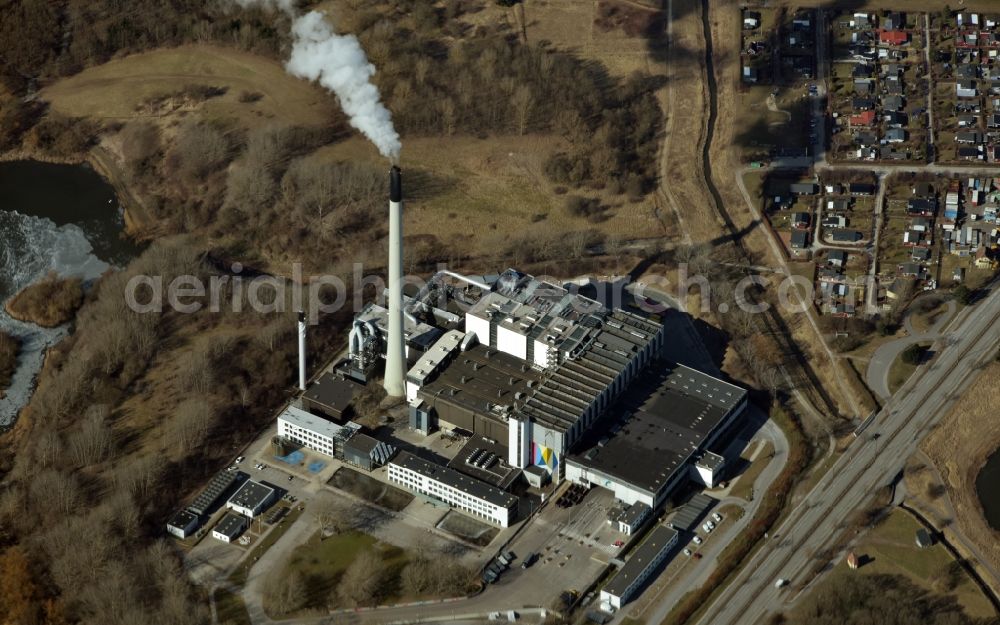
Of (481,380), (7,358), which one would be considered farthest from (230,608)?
(7,358)

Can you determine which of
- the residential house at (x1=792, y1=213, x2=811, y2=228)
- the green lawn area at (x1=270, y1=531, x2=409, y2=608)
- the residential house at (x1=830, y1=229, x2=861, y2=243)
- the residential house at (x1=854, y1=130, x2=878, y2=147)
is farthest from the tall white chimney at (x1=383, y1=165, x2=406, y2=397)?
the residential house at (x1=854, y1=130, x2=878, y2=147)

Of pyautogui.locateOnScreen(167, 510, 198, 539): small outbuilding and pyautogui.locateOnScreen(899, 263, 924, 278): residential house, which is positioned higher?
pyautogui.locateOnScreen(899, 263, 924, 278): residential house

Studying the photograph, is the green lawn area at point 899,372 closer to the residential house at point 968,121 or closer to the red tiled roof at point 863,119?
the red tiled roof at point 863,119

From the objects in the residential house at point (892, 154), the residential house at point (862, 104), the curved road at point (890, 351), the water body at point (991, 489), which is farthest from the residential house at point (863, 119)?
the water body at point (991, 489)

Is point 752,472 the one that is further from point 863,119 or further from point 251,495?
point 863,119

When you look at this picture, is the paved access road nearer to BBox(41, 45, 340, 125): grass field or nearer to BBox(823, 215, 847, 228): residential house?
BBox(823, 215, 847, 228): residential house

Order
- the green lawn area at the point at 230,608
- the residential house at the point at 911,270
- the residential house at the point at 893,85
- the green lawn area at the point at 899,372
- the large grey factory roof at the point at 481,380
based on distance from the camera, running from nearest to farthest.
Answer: the green lawn area at the point at 230,608, the large grey factory roof at the point at 481,380, the green lawn area at the point at 899,372, the residential house at the point at 911,270, the residential house at the point at 893,85
